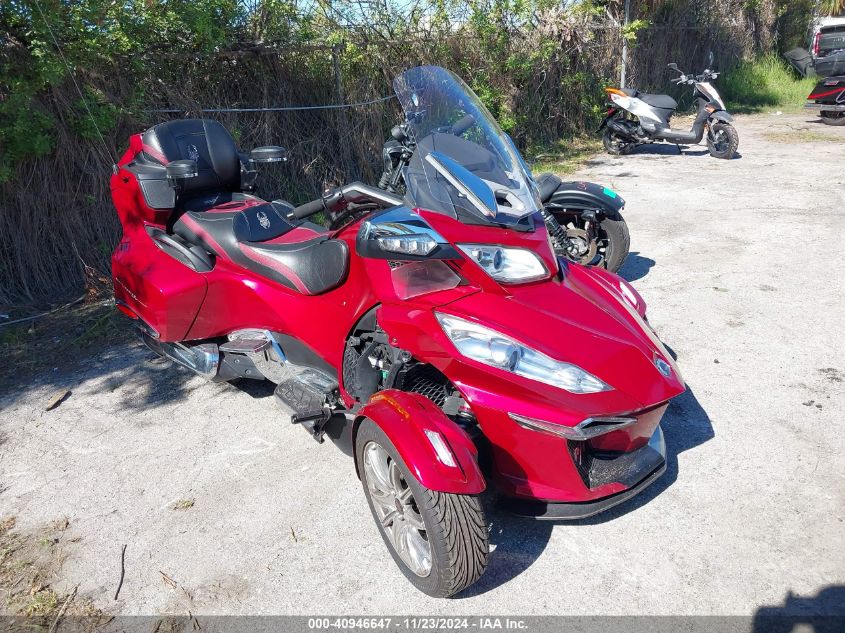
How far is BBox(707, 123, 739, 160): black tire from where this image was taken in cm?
1016

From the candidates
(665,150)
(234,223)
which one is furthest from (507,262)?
(665,150)

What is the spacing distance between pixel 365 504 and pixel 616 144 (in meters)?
9.56

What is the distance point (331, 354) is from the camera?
3.24 m

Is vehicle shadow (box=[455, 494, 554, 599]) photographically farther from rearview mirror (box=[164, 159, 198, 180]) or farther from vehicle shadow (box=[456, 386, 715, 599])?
rearview mirror (box=[164, 159, 198, 180])

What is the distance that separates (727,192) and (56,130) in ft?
23.9

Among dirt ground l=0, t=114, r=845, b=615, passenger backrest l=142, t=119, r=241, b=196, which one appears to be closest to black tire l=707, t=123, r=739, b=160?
dirt ground l=0, t=114, r=845, b=615

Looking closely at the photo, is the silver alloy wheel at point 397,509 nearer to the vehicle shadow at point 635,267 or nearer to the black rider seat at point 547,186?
the black rider seat at point 547,186

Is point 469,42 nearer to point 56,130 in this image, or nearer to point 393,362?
point 56,130

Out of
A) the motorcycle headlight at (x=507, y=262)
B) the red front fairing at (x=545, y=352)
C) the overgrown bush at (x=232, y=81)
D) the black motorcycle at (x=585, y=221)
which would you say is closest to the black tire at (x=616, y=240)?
the black motorcycle at (x=585, y=221)

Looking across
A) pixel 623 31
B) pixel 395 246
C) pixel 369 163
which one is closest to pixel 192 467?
pixel 395 246

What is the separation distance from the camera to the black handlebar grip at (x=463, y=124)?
314 centimetres

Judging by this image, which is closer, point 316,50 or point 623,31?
point 316,50

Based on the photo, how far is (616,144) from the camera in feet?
36.7

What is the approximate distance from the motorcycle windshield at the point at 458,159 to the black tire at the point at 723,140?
822 centimetres
